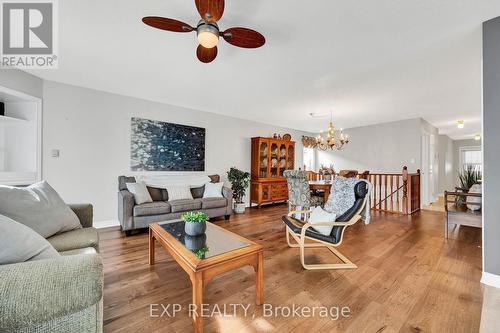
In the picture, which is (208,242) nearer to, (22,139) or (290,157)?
(22,139)

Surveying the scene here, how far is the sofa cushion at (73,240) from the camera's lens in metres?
1.58

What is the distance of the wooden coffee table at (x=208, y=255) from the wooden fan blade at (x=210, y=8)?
1673 millimetres

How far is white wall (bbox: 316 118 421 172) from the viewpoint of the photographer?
5.45 metres

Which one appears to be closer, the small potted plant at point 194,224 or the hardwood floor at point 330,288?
the hardwood floor at point 330,288

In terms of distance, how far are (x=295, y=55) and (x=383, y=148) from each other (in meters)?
4.84

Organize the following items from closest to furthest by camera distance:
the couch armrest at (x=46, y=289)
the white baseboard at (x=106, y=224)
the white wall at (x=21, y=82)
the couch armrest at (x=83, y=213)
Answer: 1. the couch armrest at (x=46, y=289)
2. the couch armrest at (x=83, y=213)
3. the white wall at (x=21, y=82)
4. the white baseboard at (x=106, y=224)

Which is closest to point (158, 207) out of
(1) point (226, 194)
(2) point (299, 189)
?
(1) point (226, 194)

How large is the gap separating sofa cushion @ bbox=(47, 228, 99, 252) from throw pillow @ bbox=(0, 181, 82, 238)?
8 centimetres

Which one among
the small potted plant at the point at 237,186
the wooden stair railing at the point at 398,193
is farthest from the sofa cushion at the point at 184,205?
the wooden stair railing at the point at 398,193

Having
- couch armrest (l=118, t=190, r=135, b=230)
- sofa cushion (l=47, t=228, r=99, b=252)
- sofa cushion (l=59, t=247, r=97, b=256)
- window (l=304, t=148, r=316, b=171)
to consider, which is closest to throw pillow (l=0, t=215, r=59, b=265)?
sofa cushion (l=59, t=247, r=97, b=256)

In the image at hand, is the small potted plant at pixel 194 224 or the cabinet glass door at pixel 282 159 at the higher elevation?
the cabinet glass door at pixel 282 159

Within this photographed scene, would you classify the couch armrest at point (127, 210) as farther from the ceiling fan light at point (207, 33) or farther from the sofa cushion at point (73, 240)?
the ceiling fan light at point (207, 33)

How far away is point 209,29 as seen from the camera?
1632 millimetres

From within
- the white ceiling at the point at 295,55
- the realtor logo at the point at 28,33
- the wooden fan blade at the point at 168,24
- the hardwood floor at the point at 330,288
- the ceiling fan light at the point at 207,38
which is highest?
the realtor logo at the point at 28,33
